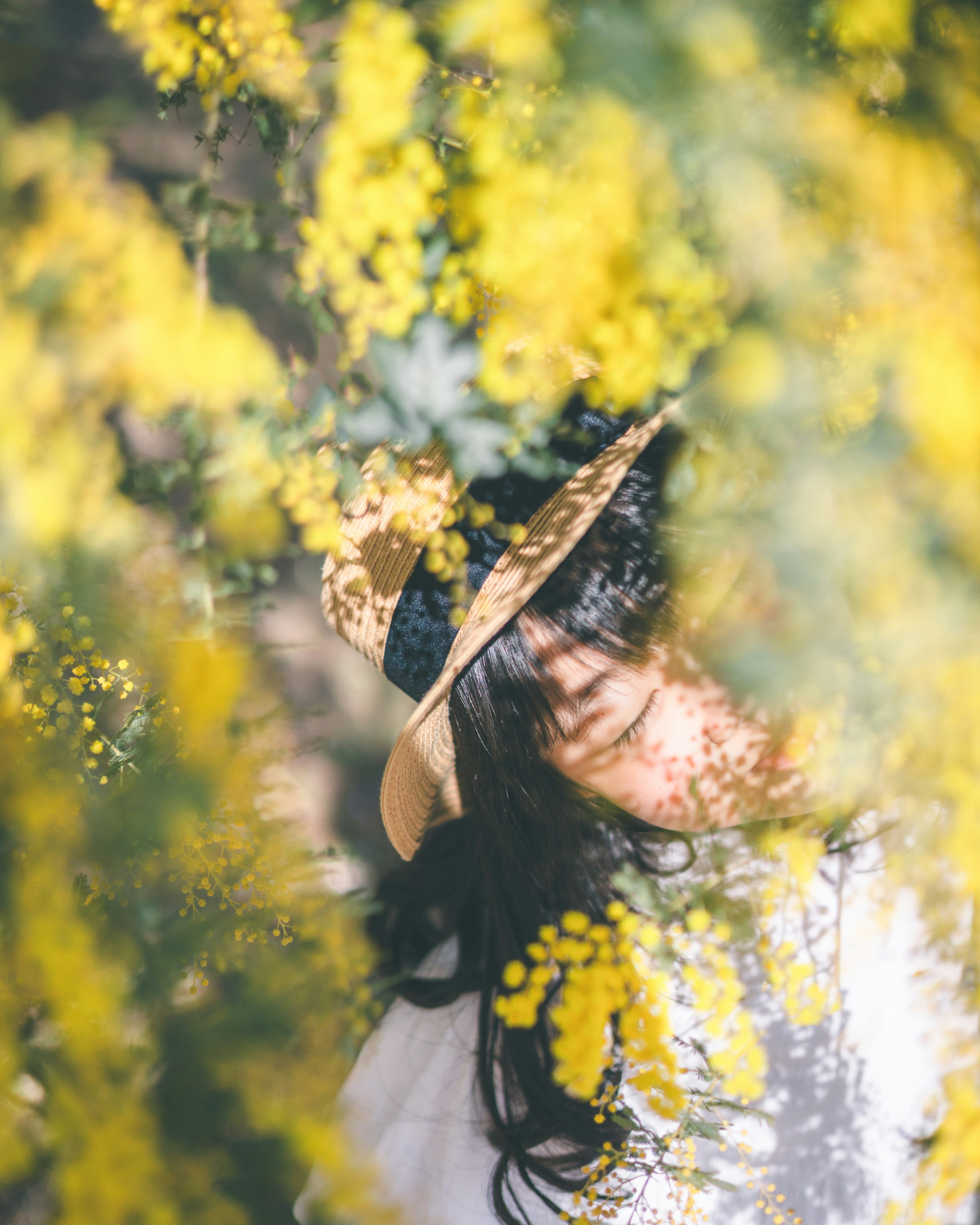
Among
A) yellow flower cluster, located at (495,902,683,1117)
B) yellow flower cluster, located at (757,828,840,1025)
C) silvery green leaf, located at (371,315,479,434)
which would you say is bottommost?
yellow flower cluster, located at (495,902,683,1117)

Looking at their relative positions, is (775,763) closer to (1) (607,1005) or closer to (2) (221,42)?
(1) (607,1005)

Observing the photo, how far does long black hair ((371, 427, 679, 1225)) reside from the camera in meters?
0.53

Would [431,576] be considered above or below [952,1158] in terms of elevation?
above

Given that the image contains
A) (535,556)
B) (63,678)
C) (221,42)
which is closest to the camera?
(535,556)

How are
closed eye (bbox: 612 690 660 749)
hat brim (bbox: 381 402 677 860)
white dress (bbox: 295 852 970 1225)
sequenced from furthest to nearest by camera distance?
white dress (bbox: 295 852 970 1225)
closed eye (bbox: 612 690 660 749)
hat brim (bbox: 381 402 677 860)

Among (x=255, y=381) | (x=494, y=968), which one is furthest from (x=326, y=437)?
(x=494, y=968)

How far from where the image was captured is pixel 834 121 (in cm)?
60

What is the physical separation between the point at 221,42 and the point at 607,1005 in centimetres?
89

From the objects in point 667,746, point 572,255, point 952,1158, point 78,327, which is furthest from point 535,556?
point 952,1158

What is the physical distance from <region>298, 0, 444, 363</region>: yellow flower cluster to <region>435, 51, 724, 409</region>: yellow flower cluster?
0.12 feet

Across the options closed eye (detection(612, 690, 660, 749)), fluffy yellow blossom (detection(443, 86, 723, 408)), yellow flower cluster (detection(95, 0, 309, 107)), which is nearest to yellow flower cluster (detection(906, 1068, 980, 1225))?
closed eye (detection(612, 690, 660, 749))

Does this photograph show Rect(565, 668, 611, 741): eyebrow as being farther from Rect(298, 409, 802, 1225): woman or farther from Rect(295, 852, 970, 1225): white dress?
Rect(295, 852, 970, 1225): white dress

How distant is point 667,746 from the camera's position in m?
0.59

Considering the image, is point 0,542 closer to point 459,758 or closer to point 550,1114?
point 459,758
